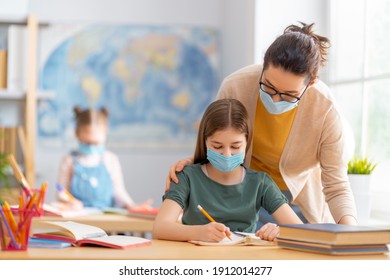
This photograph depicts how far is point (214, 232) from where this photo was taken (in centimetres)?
190

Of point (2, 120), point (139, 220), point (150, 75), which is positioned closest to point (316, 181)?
point (139, 220)

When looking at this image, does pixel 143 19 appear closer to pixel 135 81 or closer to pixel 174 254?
pixel 135 81

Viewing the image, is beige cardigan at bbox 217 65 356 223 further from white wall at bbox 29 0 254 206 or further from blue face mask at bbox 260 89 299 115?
white wall at bbox 29 0 254 206

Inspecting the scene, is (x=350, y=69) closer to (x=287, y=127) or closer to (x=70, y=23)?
(x=287, y=127)

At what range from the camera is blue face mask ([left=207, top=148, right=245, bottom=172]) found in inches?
86.0

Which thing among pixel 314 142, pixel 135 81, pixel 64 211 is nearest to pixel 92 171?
pixel 135 81

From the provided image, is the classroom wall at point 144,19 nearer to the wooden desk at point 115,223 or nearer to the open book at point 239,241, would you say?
the wooden desk at point 115,223

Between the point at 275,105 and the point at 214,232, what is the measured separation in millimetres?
534

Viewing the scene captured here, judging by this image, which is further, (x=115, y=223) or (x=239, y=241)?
(x=115, y=223)

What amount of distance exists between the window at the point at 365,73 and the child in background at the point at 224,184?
1.40 metres

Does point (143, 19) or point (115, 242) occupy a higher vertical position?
point (143, 19)

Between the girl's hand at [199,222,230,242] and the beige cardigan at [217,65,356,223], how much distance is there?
54cm

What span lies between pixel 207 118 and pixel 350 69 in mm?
1806

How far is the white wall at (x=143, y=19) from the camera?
4.72m
